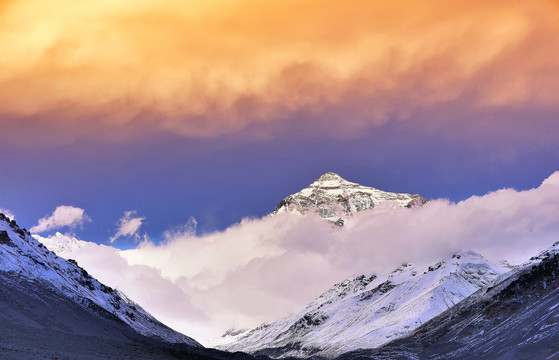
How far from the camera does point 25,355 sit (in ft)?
345

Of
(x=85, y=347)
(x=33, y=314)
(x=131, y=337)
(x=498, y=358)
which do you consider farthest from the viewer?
(x=131, y=337)

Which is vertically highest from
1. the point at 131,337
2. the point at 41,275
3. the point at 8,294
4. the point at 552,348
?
the point at 41,275

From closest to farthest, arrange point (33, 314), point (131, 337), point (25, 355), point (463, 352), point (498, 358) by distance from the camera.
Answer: point (25, 355), point (33, 314), point (498, 358), point (131, 337), point (463, 352)

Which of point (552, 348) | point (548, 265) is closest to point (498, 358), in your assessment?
point (552, 348)

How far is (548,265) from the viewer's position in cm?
19575

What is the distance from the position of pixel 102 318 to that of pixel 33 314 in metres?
40.3

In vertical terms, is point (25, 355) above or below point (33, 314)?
below

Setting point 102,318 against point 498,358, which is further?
point 102,318

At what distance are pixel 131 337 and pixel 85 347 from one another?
4476 centimetres

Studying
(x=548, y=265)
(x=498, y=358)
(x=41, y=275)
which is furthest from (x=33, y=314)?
(x=548, y=265)

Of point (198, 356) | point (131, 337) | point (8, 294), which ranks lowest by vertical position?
point (198, 356)

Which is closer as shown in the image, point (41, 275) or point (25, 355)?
point (25, 355)

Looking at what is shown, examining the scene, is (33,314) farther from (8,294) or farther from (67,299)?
(67,299)

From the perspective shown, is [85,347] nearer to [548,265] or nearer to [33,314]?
[33,314]
